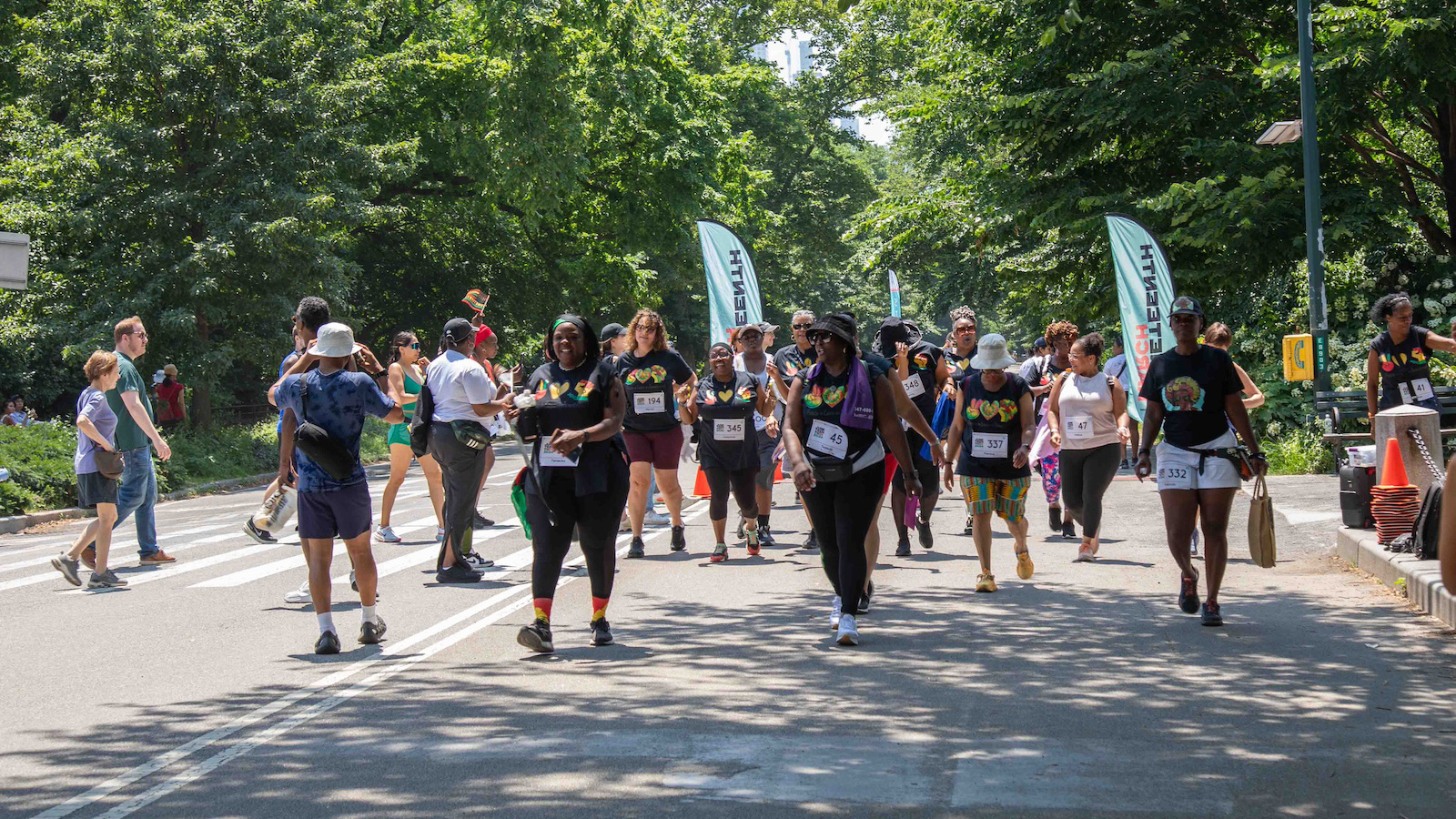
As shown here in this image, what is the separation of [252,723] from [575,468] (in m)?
2.37

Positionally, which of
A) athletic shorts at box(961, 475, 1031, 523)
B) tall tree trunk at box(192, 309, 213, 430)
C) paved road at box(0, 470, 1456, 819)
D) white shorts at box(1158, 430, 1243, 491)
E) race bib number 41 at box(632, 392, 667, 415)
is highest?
tall tree trunk at box(192, 309, 213, 430)

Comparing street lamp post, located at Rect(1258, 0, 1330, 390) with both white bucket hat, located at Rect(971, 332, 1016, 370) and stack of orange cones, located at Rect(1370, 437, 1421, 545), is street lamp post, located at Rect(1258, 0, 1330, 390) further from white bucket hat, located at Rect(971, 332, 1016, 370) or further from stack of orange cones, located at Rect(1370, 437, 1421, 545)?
white bucket hat, located at Rect(971, 332, 1016, 370)

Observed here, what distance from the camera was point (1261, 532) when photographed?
9.05 metres

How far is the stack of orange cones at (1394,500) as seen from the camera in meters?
10.7

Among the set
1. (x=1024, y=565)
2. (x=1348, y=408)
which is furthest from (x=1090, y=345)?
(x=1348, y=408)

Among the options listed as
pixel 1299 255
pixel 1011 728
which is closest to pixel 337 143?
pixel 1299 255

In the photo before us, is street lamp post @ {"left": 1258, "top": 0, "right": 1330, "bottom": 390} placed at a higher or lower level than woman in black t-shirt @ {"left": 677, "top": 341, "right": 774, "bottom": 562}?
higher

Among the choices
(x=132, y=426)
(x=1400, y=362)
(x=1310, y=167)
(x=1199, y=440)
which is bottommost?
(x=1199, y=440)

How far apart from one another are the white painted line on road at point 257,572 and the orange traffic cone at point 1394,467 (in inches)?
310

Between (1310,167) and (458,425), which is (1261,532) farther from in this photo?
(1310,167)

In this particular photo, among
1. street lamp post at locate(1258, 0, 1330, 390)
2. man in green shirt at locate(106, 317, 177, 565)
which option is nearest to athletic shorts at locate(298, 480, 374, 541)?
man in green shirt at locate(106, 317, 177, 565)

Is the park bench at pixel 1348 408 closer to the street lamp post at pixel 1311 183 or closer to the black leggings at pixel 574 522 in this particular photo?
the street lamp post at pixel 1311 183

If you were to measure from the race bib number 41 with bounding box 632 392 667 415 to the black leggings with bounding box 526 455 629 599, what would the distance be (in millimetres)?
3499

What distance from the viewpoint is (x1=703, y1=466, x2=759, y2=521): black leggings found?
490 inches
